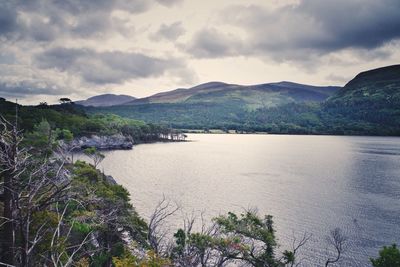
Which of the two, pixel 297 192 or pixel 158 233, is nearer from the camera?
pixel 158 233

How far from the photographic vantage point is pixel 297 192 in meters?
83.8

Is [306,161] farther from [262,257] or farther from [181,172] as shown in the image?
[262,257]

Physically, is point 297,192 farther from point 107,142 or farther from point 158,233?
point 107,142

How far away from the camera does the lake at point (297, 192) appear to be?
5281 centimetres

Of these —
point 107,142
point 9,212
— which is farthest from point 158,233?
point 107,142

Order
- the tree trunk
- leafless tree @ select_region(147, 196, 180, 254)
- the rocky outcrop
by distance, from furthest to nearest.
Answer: the rocky outcrop
leafless tree @ select_region(147, 196, 180, 254)
the tree trunk

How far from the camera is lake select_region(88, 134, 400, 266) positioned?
173 feet

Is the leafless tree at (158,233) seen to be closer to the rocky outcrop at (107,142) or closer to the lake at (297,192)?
the lake at (297,192)

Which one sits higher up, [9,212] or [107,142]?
[9,212]

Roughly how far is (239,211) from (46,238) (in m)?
50.0

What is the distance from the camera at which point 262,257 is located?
115 feet

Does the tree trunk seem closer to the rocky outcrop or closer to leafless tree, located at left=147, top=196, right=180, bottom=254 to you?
leafless tree, located at left=147, top=196, right=180, bottom=254

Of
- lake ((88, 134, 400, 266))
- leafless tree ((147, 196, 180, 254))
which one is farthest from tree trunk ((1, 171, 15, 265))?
lake ((88, 134, 400, 266))

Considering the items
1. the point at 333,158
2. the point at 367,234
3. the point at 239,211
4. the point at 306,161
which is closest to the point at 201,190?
the point at 239,211
